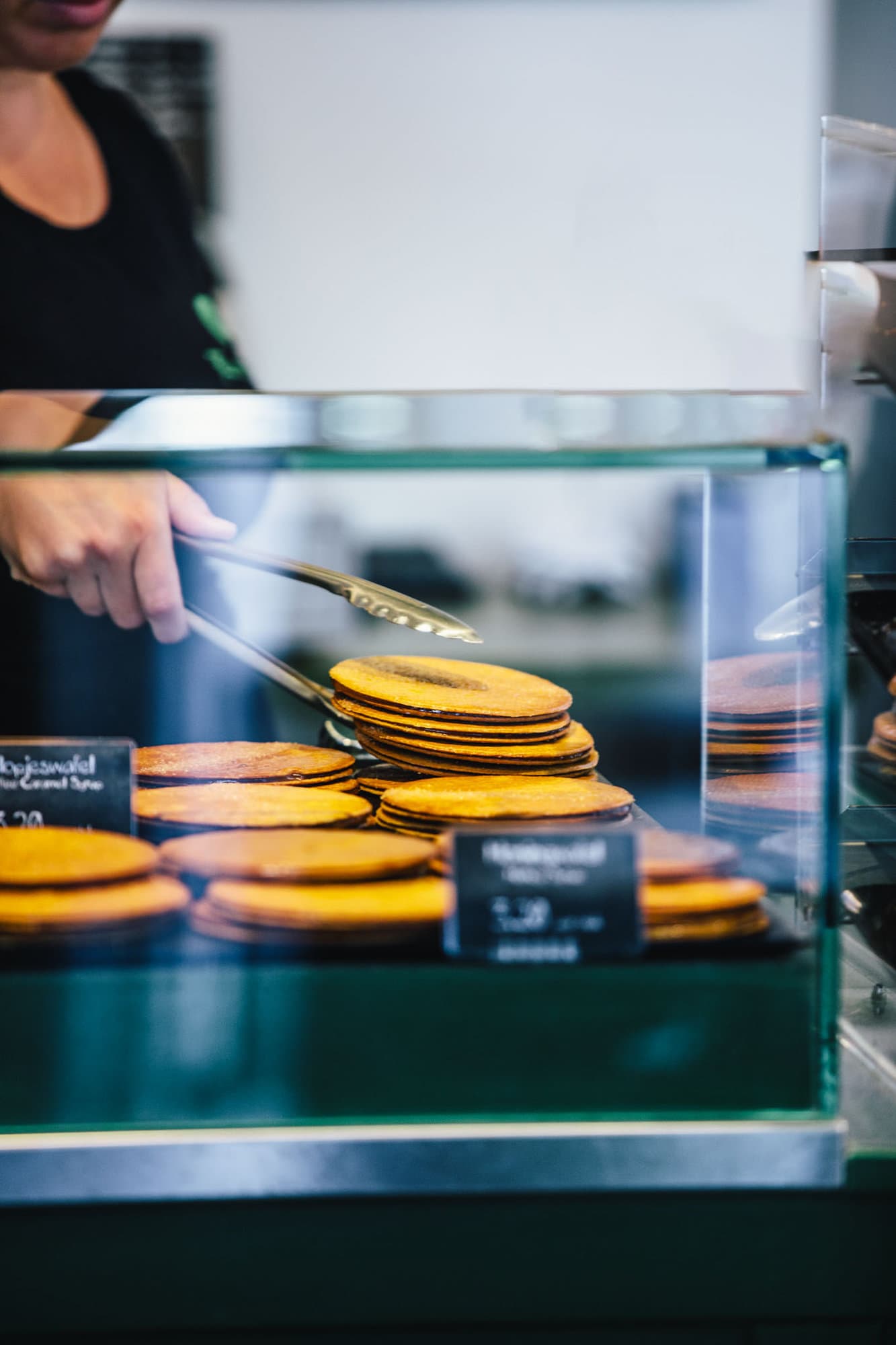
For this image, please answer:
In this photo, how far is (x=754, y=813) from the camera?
2.59 feet

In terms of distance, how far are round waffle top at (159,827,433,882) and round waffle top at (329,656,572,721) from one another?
0.17m

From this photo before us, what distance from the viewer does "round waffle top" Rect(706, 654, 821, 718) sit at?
72 centimetres

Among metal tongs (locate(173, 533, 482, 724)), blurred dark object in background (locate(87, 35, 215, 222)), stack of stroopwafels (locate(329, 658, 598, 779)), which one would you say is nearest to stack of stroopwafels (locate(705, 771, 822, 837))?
stack of stroopwafels (locate(329, 658, 598, 779))

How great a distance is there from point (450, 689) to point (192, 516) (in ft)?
0.75

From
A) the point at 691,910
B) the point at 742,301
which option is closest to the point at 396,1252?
the point at 691,910

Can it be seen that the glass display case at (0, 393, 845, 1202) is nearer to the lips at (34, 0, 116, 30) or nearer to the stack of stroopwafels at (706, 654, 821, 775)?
the stack of stroopwafels at (706, 654, 821, 775)

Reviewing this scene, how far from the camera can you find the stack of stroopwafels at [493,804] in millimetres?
718

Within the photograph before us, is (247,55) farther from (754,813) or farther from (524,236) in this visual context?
(754,813)

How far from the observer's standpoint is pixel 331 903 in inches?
24.1

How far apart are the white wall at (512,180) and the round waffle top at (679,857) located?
1591 millimetres

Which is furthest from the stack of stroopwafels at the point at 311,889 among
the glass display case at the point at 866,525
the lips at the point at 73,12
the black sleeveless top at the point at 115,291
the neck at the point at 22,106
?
the lips at the point at 73,12

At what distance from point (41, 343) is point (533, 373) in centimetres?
108

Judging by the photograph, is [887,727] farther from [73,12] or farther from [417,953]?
[73,12]

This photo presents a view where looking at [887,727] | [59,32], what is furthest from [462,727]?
[59,32]
